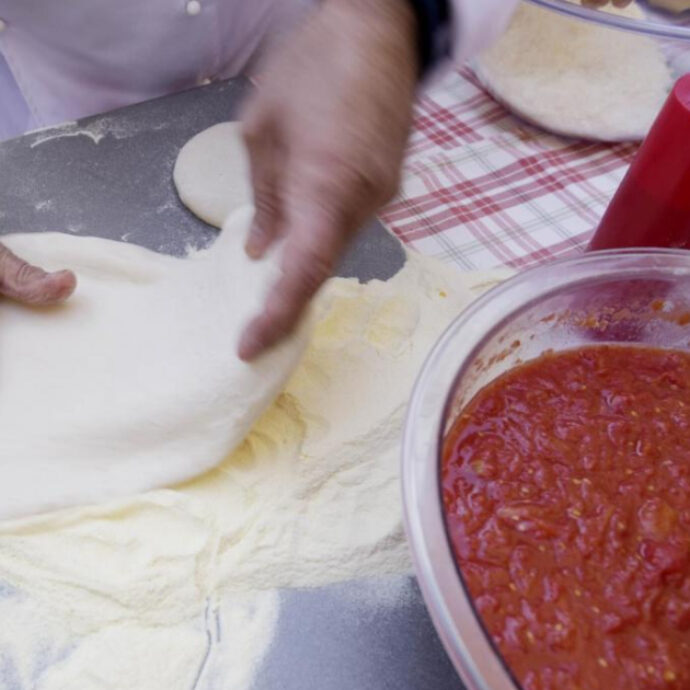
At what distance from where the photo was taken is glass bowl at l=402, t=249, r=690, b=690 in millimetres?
579

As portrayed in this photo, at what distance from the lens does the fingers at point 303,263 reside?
618 millimetres

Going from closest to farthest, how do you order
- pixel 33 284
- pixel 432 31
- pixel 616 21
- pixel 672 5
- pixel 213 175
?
pixel 432 31 → pixel 33 284 → pixel 616 21 → pixel 213 175 → pixel 672 5

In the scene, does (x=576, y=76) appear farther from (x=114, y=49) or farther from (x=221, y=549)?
(x=221, y=549)

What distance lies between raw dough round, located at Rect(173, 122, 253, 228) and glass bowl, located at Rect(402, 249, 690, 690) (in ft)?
1.61

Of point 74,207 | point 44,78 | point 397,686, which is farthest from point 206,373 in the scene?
point 44,78

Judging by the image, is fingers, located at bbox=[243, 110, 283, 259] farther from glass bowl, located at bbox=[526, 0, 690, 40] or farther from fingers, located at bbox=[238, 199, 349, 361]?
glass bowl, located at bbox=[526, 0, 690, 40]

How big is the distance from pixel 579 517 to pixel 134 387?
51 centimetres

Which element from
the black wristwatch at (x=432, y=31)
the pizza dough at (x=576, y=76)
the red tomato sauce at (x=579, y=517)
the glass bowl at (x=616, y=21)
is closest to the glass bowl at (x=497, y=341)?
the red tomato sauce at (x=579, y=517)

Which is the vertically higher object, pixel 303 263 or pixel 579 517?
pixel 303 263

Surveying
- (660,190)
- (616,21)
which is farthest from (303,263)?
(616,21)

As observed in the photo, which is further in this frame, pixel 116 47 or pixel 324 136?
pixel 116 47

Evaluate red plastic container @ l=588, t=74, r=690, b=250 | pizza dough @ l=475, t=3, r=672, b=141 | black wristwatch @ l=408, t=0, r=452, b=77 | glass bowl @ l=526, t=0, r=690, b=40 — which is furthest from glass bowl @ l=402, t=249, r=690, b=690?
pizza dough @ l=475, t=3, r=672, b=141

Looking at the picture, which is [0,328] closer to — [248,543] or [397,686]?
[248,543]

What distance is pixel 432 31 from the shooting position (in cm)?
79
